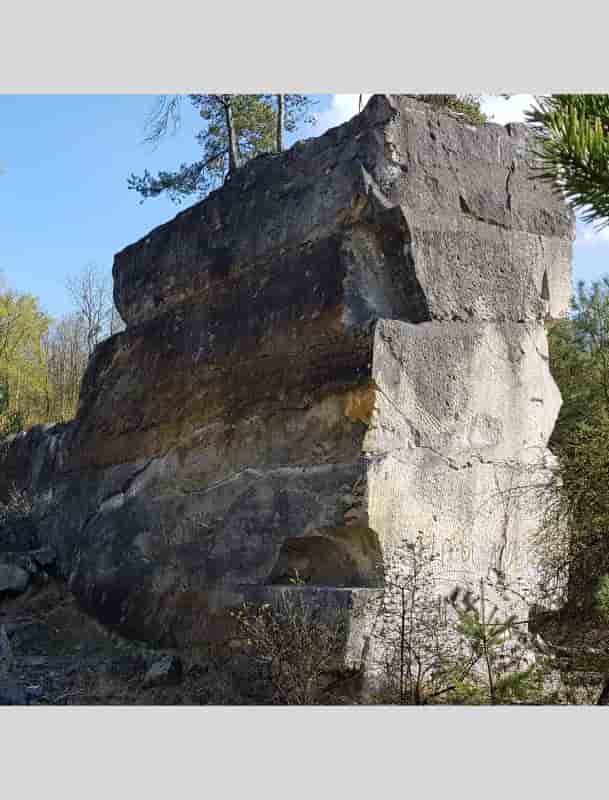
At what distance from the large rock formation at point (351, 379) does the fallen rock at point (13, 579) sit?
135 cm

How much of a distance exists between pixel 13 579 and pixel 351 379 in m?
4.13

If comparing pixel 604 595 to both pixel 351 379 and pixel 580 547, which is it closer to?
pixel 580 547

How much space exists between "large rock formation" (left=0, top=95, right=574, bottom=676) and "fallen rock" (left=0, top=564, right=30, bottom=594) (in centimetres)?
135

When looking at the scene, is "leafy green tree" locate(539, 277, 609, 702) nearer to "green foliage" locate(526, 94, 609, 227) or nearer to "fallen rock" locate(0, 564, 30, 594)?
"green foliage" locate(526, 94, 609, 227)

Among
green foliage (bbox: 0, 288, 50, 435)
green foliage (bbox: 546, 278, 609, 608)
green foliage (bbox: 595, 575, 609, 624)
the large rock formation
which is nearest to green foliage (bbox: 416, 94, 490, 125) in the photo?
the large rock formation

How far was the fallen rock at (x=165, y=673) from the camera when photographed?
5766mm

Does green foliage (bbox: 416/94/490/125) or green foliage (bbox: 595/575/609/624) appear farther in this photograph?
green foliage (bbox: 416/94/490/125)

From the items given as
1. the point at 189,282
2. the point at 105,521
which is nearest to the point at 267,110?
the point at 189,282

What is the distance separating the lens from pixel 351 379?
17.5 feet

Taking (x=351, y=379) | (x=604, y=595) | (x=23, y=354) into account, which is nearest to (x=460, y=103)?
(x=351, y=379)

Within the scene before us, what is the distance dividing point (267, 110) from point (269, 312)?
28.7 ft

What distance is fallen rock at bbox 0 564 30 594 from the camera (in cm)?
811

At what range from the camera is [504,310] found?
→ 5.80m

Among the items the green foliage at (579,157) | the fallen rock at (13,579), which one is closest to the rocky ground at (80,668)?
A: the fallen rock at (13,579)
